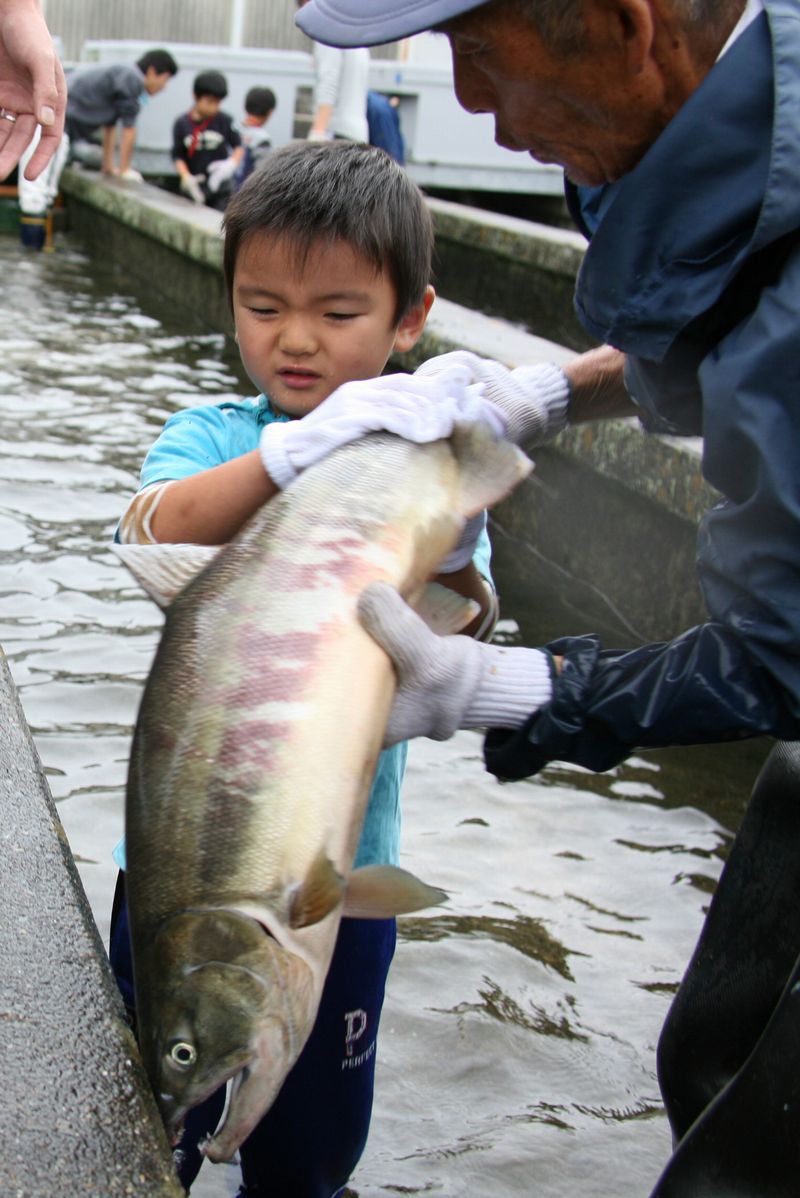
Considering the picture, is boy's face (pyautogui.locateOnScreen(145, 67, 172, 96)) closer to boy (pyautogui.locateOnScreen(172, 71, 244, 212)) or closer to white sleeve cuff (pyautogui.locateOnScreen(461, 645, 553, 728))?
boy (pyautogui.locateOnScreen(172, 71, 244, 212))

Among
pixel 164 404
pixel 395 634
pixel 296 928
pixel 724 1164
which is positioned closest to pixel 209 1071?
pixel 296 928

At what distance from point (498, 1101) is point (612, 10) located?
8.19 feet

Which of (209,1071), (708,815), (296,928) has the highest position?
(296,928)

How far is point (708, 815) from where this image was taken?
16.0 ft

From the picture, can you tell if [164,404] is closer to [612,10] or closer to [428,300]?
[428,300]

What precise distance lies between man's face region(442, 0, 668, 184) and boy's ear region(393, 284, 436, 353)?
1.76ft

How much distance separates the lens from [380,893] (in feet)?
6.64

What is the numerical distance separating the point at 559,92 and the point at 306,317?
649 mm

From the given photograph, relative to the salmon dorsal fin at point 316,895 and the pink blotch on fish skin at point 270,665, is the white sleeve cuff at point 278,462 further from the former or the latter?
the salmon dorsal fin at point 316,895

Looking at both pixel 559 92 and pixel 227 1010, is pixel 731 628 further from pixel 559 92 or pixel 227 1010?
pixel 227 1010

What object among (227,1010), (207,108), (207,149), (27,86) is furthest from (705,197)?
(207,108)

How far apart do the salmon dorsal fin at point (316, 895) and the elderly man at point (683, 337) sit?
35 cm

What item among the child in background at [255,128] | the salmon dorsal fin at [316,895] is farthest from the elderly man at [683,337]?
the child in background at [255,128]

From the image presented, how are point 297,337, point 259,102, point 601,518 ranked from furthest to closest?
1. point 259,102
2. point 601,518
3. point 297,337
